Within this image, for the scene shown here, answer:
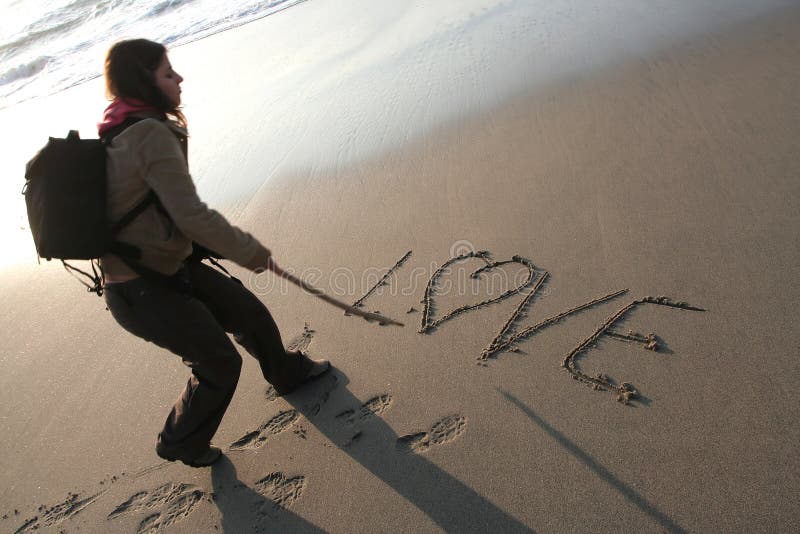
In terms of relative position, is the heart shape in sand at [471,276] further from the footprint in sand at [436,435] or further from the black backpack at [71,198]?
the black backpack at [71,198]

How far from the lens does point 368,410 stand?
8.91ft

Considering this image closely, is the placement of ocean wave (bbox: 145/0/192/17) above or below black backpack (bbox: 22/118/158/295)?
above

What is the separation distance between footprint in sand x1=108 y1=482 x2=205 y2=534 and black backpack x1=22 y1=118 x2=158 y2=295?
3.89 ft

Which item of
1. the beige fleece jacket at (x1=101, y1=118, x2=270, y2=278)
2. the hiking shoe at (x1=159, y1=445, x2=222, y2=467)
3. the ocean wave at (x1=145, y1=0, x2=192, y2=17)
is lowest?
the hiking shoe at (x1=159, y1=445, x2=222, y2=467)

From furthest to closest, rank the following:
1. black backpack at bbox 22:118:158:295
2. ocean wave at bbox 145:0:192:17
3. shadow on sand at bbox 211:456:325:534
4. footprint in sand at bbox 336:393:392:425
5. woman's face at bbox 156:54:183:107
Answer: ocean wave at bbox 145:0:192:17, footprint in sand at bbox 336:393:392:425, shadow on sand at bbox 211:456:325:534, woman's face at bbox 156:54:183:107, black backpack at bbox 22:118:158:295

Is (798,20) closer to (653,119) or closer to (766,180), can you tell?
(653,119)

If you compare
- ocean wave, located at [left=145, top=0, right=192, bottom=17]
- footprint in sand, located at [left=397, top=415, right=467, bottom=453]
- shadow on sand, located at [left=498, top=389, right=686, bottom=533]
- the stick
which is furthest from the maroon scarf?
ocean wave, located at [left=145, top=0, right=192, bottom=17]

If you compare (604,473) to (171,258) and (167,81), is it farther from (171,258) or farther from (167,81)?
(167,81)

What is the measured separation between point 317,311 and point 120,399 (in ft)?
3.80

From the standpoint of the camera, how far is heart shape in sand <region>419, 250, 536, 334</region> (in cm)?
309

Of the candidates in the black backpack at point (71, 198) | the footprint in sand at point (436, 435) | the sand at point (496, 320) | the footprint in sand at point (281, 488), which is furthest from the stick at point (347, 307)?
the footprint in sand at point (281, 488)

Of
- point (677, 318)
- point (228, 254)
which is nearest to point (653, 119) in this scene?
point (677, 318)

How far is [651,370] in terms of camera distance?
2512 mm

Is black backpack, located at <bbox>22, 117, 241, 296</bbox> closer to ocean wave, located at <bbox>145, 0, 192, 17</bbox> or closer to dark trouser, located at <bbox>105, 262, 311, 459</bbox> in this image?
dark trouser, located at <bbox>105, 262, 311, 459</bbox>
